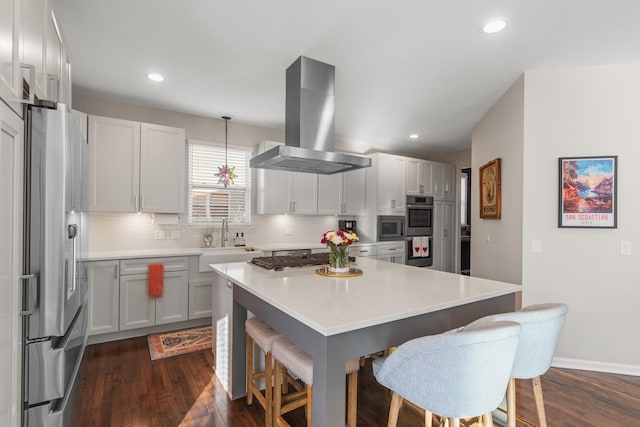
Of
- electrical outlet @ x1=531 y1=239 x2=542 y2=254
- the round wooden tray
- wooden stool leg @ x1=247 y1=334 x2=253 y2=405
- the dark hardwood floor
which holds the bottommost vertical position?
the dark hardwood floor

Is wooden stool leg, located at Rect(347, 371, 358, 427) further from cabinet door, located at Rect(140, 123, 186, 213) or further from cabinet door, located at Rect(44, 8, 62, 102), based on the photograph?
cabinet door, located at Rect(140, 123, 186, 213)

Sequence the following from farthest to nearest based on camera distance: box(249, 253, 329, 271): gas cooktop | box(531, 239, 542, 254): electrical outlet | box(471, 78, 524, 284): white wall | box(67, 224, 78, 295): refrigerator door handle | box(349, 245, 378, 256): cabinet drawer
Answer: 1. box(349, 245, 378, 256): cabinet drawer
2. box(471, 78, 524, 284): white wall
3. box(531, 239, 542, 254): electrical outlet
4. box(249, 253, 329, 271): gas cooktop
5. box(67, 224, 78, 295): refrigerator door handle

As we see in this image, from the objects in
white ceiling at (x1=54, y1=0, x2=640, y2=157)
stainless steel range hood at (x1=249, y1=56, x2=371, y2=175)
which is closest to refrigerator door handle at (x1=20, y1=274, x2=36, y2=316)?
stainless steel range hood at (x1=249, y1=56, x2=371, y2=175)

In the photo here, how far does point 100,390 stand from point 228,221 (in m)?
2.36

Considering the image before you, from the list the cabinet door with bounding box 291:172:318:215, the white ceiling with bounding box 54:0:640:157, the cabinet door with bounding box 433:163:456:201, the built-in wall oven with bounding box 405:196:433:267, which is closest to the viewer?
the white ceiling with bounding box 54:0:640:157

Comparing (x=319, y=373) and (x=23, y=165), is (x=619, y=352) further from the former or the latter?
(x=23, y=165)

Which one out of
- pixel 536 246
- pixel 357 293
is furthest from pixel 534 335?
pixel 536 246

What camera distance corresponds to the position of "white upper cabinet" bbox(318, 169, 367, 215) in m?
4.87

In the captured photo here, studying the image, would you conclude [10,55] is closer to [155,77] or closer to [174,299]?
[155,77]

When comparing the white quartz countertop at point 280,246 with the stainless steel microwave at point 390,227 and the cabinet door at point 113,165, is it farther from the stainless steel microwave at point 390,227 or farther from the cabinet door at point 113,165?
the cabinet door at point 113,165

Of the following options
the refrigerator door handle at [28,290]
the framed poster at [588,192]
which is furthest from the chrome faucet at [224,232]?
the framed poster at [588,192]

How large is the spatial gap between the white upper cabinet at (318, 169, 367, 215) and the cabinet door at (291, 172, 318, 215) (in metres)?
0.10

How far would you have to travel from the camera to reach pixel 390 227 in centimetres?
525

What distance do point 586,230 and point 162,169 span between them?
431 centimetres
